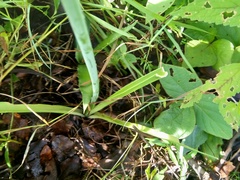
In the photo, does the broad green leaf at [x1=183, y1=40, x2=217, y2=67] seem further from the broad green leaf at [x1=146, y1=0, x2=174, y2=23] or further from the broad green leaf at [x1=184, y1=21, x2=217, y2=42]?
the broad green leaf at [x1=146, y1=0, x2=174, y2=23]

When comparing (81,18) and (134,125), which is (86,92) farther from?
(81,18)

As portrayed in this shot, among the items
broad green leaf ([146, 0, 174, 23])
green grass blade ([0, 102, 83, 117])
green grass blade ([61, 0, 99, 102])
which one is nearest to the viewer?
green grass blade ([61, 0, 99, 102])

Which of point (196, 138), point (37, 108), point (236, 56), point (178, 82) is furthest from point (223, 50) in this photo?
point (37, 108)

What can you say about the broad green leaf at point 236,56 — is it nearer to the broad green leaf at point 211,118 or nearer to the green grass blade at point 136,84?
the broad green leaf at point 211,118

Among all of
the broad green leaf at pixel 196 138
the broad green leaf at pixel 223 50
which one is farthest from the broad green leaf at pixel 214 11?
the broad green leaf at pixel 196 138

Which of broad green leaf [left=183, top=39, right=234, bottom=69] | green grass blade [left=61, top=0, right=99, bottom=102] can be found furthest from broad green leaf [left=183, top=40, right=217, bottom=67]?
green grass blade [left=61, top=0, right=99, bottom=102]
